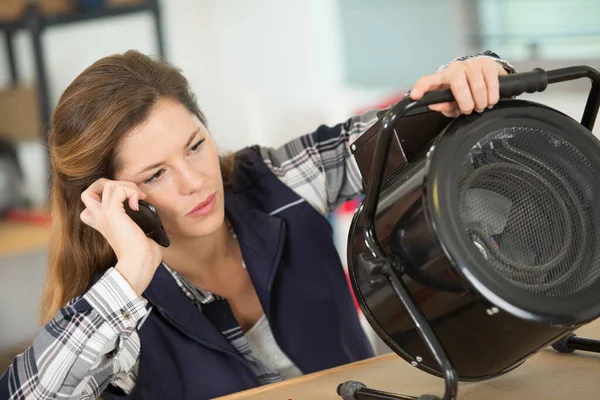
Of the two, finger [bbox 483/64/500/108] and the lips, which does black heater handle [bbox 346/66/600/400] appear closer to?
finger [bbox 483/64/500/108]

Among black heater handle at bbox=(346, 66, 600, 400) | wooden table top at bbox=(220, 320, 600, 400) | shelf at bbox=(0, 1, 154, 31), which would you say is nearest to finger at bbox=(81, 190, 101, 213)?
wooden table top at bbox=(220, 320, 600, 400)

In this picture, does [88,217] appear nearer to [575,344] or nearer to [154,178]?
[154,178]

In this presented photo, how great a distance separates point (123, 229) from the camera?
114cm

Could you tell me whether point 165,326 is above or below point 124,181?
below

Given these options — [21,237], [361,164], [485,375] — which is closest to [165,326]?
[361,164]

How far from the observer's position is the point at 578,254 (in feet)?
2.85

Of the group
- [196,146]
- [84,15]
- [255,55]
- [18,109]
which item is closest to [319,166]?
[196,146]

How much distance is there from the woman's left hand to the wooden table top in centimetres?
32

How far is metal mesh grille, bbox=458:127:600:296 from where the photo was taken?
84cm

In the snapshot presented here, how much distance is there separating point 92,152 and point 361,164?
458 millimetres

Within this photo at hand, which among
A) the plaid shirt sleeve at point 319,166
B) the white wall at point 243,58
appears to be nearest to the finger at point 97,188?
the plaid shirt sleeve at point 319,166

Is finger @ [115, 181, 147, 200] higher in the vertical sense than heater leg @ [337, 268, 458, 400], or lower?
higher

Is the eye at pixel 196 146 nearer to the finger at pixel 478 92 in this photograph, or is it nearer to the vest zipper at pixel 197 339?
the vest zipper at pixel 197 339

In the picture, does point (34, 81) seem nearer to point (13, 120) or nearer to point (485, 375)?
point (13, 120)
